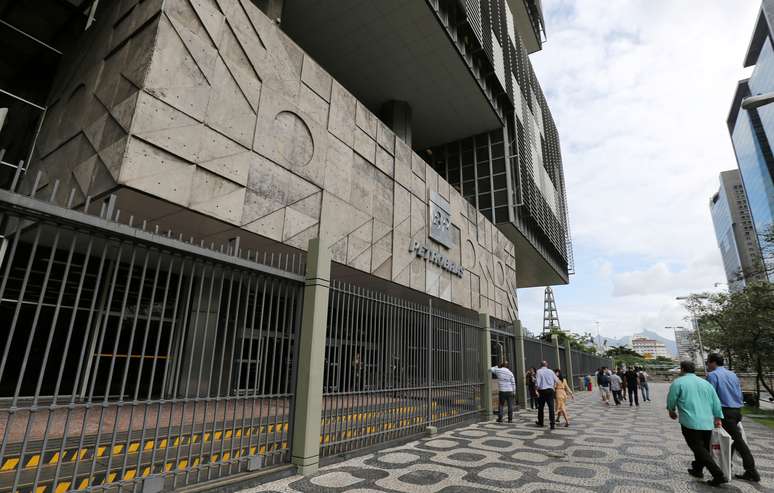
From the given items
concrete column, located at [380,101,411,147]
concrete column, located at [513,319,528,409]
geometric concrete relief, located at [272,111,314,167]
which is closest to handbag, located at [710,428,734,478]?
concrete column, located at [513,319,528,409]

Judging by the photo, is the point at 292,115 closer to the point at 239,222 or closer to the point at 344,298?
the point at 239,222

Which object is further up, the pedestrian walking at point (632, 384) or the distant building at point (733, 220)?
the distant building at point (733, 220)

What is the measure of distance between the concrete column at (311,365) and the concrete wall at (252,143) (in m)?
3.82

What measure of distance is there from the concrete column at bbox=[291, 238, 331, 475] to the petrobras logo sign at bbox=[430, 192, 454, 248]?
1155 centimetres

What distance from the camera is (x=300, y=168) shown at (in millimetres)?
10797

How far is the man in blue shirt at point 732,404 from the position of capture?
5.41 meters

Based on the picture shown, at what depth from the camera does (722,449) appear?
16.6 feet

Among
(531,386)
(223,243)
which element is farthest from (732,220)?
(223,243)

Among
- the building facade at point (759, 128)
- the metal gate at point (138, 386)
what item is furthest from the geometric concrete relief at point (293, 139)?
the building facade at point (759, 128)

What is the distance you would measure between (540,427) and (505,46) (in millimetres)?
25940

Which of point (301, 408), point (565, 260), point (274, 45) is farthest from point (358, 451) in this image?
point (565, 260)

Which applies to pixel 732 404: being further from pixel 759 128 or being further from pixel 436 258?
pixel 759 128

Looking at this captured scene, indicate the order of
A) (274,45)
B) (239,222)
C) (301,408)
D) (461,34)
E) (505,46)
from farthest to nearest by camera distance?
(505,46) < (461,34) < (274,45) < (239,222) < (301,408)

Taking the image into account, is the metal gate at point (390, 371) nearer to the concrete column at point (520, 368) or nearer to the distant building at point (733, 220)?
the concrete column at point (520, 368)
